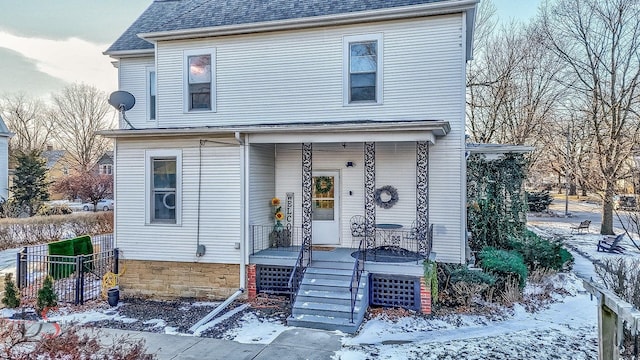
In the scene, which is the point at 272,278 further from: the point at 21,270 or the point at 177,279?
the point at 21,270

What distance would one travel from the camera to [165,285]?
381 inches

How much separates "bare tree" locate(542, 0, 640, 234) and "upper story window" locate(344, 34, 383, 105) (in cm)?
1324

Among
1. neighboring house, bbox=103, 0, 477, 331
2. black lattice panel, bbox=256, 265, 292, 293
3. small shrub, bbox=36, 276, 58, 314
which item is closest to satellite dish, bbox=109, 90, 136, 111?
neighboring house, bbox=103, 0, 477, 331

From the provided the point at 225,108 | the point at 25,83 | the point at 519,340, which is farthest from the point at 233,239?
the point at 25,83

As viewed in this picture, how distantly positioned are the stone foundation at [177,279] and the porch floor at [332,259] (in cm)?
75

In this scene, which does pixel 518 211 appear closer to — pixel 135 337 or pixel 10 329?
pixel 135 337

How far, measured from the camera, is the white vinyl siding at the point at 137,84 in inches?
495

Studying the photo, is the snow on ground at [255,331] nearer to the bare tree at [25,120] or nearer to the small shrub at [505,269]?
the small shrub at [505,269]

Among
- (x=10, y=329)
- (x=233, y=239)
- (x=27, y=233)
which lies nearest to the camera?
(x=10, y=329)

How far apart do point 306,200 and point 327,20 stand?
473cm

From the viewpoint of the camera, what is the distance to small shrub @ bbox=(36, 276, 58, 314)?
28.1 feet

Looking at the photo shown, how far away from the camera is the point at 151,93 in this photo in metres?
12.6

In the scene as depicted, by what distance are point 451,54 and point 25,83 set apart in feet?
162

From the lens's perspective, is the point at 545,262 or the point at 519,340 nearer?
the point at 519,340
